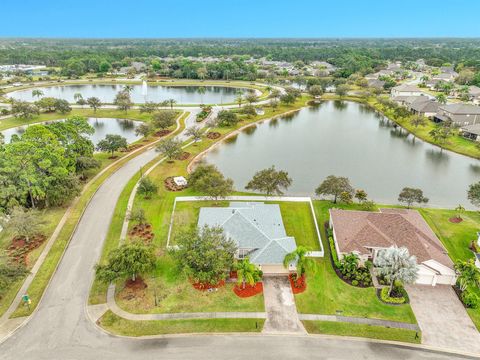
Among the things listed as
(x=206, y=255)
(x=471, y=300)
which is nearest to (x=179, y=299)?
(x=206, y=255)

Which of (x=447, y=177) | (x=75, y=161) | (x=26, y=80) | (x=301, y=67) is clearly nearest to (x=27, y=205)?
(x=75, y=161)

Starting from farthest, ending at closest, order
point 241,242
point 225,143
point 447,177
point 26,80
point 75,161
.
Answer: point 26,80, point 225,143, point 447,177, point 75,161, point 241,242

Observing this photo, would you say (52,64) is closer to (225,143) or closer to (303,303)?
(225,143)

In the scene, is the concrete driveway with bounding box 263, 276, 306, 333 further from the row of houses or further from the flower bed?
the row of houses

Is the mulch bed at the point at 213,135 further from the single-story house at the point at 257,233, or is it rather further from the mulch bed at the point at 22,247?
the mulch bed at the point at 22,247

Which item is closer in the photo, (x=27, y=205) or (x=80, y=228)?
(x=80, y=228)

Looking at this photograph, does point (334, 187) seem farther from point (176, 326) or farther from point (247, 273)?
point (176, 326)
